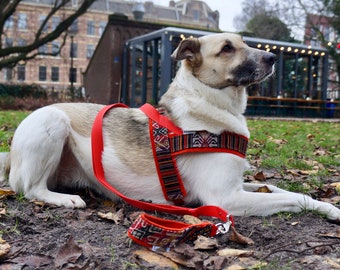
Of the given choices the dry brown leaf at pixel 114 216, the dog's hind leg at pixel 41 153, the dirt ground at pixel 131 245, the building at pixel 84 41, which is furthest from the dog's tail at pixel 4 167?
the building at pixel 84 41

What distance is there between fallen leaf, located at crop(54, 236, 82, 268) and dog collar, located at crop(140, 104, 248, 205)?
991mm

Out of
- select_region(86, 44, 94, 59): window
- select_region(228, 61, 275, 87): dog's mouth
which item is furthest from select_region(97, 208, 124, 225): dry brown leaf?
select_region(86, 44, 94, 59): window

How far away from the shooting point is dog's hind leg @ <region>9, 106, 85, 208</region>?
317 cm

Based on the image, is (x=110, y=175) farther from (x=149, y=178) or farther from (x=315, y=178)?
(x=315, y=178)

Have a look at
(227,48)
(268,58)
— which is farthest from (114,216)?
(268,58)

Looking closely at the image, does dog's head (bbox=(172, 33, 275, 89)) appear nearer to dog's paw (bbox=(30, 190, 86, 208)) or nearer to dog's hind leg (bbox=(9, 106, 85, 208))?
dog's hind leg (bbox=(9, 106, 85, 208))

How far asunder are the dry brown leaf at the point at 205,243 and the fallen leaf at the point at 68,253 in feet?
2.15

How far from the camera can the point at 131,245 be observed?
7.50 feet

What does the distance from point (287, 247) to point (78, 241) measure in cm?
121

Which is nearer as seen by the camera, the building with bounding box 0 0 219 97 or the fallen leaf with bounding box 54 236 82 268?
the fallen leaf with bounding box 54 236 82 268

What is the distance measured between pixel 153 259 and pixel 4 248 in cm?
82

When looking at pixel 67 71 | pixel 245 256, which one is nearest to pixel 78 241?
pixel 245 256

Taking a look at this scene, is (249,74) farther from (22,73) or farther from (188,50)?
(22,73)

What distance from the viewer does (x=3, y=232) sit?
2.48 metres
